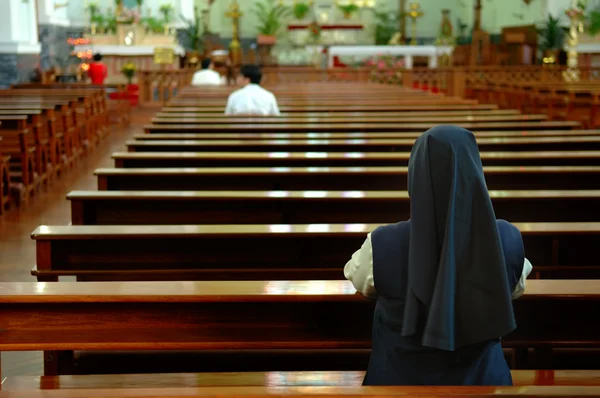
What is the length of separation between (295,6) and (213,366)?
21.6 meters

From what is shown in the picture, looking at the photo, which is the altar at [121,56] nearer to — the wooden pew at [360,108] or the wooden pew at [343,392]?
the wooden pew at [360,108]

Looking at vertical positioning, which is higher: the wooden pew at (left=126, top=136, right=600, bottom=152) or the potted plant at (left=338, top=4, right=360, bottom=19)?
the potted plant at (left=338, top=4, right=360, bottom=19)

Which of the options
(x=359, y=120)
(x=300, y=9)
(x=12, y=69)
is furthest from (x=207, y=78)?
(x=300, y=9)

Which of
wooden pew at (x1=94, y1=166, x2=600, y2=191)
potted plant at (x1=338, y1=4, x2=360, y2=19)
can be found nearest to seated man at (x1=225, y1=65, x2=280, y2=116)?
wooden pew at (x1=94, y1=166, x2=600, y2=191)

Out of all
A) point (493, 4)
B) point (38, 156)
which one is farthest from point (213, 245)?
point (493, 4)

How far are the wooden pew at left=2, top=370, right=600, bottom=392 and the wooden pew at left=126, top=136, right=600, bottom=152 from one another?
3494 millimetres

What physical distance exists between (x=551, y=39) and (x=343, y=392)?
65.9ft

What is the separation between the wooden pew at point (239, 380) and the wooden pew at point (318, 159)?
9.13 feet

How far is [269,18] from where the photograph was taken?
76.2 feet

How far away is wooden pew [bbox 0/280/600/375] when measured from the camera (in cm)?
232

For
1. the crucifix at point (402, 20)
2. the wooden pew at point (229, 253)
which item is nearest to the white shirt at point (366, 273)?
the wooden pew at point (229, 253)

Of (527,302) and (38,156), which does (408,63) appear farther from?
(527,302)

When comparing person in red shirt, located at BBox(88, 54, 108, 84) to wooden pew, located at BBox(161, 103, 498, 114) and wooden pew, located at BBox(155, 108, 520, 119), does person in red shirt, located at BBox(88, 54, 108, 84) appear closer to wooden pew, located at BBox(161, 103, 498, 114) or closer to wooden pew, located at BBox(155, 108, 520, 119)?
wooden pew, located at BBox(161, 103, 498, 114)

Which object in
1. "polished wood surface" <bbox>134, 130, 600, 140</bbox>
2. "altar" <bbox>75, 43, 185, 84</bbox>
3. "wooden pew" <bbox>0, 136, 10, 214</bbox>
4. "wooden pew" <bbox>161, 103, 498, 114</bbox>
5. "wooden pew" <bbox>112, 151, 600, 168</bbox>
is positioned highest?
"altar" <bbox>75, 43, 185, 84</bbox>
